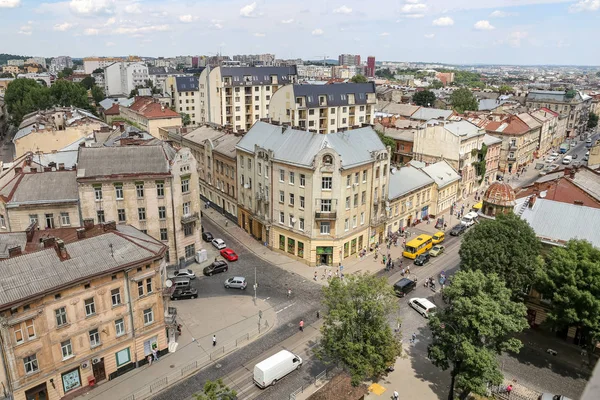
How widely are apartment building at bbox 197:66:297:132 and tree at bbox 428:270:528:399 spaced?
98699mm

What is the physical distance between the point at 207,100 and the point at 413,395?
116 metres

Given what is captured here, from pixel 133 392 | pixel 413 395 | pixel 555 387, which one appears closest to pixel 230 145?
pixel 133 392

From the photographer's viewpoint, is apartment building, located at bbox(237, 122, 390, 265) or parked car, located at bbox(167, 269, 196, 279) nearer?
parked car, located at bbox(167, 269, 196, 279)

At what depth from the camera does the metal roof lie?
61.3 meters

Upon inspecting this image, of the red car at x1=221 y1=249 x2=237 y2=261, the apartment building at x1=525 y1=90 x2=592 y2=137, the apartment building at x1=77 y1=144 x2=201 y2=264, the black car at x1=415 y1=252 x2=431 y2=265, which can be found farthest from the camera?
the apartment building at x1=525 y1=90 x2=592 y2=137

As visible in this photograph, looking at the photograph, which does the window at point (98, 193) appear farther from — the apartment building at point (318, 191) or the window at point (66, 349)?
the apartment building at point (318, 191)

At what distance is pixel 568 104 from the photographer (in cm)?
15750

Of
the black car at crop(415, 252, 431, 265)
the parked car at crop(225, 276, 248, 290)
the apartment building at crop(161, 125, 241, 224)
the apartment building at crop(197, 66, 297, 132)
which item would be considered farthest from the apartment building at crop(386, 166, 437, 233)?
the apartment building at crop(197, 66, 297, 132)

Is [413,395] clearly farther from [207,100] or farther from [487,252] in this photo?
[207,100]

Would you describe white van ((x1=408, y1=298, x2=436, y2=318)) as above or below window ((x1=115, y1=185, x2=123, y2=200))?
below

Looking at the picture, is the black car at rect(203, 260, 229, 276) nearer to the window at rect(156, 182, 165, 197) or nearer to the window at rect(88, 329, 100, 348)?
the window at rect(156, 182, 165, 197)

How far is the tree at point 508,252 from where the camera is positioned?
145ft

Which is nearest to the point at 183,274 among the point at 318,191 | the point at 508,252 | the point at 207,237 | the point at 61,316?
the point at 207,237

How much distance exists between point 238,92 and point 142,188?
267 feet
